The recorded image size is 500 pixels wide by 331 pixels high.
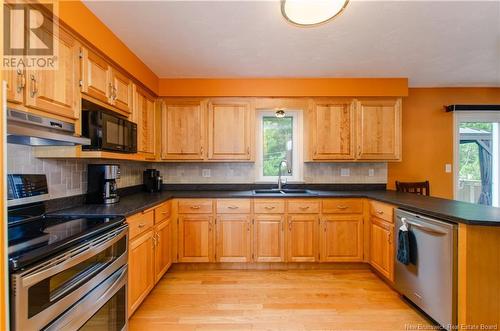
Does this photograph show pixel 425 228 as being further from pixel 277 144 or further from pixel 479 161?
pixel 479 161

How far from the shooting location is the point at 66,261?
1187 mm

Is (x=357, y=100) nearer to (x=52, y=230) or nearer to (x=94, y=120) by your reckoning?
(x=94, y=120)

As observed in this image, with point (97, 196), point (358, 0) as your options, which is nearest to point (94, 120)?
point (97, 196)

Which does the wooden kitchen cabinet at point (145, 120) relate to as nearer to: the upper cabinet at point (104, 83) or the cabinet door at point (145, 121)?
the cabinet door at point (145, 121)

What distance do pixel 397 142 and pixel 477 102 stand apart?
1.55 metres

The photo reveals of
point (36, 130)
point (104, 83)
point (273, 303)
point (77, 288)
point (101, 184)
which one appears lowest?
point (273, 303)

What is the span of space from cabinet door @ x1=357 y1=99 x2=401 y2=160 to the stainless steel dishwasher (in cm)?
115

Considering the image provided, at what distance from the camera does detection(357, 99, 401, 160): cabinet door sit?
10.3 feet

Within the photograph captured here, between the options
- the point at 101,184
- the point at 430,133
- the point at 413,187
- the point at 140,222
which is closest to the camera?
the point at 140,222

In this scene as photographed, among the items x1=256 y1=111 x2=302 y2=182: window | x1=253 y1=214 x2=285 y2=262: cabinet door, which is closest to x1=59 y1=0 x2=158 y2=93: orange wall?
x1=256 y1=111 x2=302 y2=182: window

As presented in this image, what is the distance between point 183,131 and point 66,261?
219 centimetres

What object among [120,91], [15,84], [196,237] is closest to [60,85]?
[15,84]

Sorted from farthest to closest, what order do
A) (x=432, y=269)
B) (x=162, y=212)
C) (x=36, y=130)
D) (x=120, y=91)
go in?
(x=162, y=212)
(x=120, y=91)
(x=432, y=269)
(x=36, y=130)

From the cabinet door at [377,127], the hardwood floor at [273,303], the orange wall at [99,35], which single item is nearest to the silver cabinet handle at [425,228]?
the hardwood floor at [273,303]
